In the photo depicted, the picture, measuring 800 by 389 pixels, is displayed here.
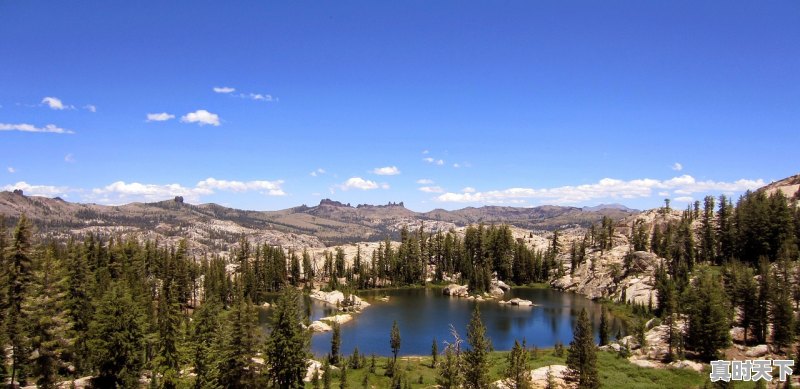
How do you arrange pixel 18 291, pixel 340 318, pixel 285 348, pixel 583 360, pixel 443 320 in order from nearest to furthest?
1. pixel 285 348
2. pixel 18 291
3. pixel 583 360
4. pixel 340 318
5. pixel 443 320

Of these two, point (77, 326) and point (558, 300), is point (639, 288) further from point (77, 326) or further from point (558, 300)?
point (77, 326)

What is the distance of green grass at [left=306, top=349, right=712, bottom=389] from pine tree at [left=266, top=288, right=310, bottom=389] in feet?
32.6

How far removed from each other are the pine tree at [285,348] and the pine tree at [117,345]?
16902 mm

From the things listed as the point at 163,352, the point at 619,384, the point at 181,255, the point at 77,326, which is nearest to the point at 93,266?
the point at 181,255

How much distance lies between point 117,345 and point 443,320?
8334 centimetres

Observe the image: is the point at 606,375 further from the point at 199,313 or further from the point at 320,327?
the point at 320,327

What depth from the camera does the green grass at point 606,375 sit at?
2462 inches

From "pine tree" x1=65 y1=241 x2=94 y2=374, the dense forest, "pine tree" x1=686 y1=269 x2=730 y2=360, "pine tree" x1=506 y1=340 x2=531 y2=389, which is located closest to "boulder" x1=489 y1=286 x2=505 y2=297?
the dense forest

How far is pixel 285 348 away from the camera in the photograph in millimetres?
53188

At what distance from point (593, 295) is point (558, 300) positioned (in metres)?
13.8

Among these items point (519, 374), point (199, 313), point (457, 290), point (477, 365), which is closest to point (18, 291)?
point (199, 313)

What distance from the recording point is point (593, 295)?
159 m

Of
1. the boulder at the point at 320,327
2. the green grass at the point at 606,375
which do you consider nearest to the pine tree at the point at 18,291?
the green grass at the point at 606,375

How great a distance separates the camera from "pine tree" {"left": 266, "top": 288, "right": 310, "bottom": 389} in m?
53.6
